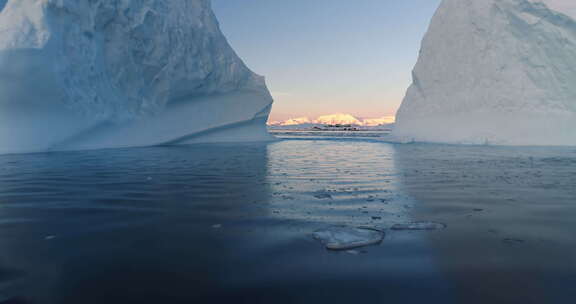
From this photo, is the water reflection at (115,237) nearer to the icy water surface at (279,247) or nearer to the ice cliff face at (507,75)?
the icy water surface at (279,247)

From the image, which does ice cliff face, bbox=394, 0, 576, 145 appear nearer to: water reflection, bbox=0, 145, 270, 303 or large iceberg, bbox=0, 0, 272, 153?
large iceberg, bbox=0, 0, 272, 153

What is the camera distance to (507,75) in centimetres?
1762

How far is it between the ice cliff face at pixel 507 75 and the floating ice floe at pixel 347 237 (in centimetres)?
1793

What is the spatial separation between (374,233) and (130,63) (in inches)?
680

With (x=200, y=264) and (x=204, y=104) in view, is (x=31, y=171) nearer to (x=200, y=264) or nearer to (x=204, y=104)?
(x=200, y=264)

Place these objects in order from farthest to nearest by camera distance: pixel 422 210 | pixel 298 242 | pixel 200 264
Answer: pixel 422 210
pixel 298 242
pixel 200 264

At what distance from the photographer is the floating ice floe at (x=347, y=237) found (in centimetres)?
251

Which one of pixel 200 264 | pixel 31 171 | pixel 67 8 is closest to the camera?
pixel 200 264

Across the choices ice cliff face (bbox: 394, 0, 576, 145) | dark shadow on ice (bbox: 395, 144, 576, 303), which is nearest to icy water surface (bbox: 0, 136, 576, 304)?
dark shadow on ice (bbox: 395, 144, 576, 303)

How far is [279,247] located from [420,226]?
55.0 inches

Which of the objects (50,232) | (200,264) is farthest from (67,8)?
(200,264)

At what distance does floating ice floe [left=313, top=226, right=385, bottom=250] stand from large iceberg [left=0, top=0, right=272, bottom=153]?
13.9 meters

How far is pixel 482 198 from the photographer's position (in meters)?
4.29

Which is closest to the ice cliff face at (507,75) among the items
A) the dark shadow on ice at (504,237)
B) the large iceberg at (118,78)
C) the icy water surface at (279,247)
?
the large iceberg at (118,78)
